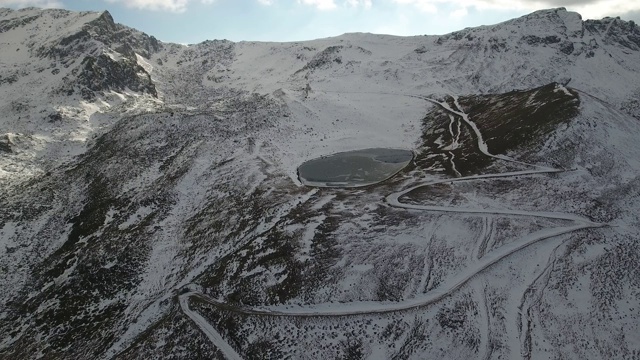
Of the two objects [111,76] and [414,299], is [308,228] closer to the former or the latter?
[414,299]

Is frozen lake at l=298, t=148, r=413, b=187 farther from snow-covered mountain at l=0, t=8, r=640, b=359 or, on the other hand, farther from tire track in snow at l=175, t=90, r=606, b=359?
tire track in snow at l=175, t=90, r=606, b=359

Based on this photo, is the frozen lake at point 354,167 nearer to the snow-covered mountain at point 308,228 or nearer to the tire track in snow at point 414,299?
the snow-covered mountain at point 308,228

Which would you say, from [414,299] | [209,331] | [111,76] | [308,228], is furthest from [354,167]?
[111,76]

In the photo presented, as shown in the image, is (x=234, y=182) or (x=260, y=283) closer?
(x=260, y=283)

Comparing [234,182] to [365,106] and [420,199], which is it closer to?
[420,199]

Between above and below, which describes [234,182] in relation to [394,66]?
below

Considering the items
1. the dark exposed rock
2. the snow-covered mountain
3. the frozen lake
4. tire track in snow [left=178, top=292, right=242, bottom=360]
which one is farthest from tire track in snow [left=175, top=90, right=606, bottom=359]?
the dark exposed rock

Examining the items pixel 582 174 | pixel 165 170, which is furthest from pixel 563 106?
pixel 165 170
